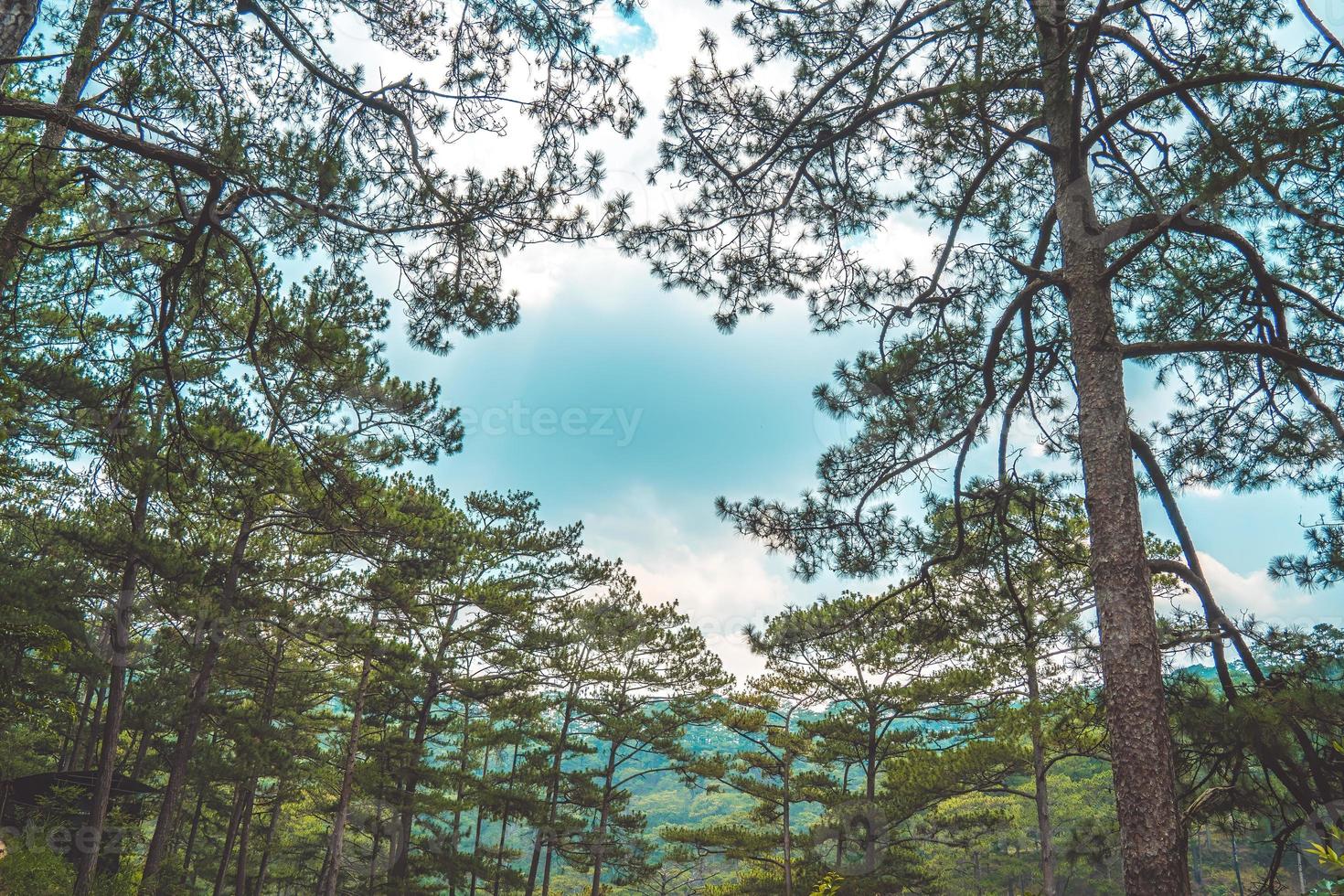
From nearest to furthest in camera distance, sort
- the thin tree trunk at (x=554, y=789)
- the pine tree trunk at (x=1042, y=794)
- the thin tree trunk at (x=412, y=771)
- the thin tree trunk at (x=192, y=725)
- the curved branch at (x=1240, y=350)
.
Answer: the curved branch at (x=1240, y=350)
the thin tree trunk at (x=192, y=725)
the pine tree trunk at (x=1042, y=794)
the thin tree trunk at (x=412, y=771)
the thin tree trunk at (x=554, y=789)

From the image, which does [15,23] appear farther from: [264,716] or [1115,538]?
[264,716]

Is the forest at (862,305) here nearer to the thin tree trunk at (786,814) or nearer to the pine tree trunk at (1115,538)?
the pine tree trunk at (1115,538)

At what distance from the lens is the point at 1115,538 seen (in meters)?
3.29

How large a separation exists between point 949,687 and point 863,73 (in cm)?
1178

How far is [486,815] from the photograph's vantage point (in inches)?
685

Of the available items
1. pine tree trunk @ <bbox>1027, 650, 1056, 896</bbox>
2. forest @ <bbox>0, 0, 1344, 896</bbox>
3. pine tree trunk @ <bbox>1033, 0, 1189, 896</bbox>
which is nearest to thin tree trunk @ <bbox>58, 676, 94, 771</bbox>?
forest @ <bbox>0, 0, 1344, 896</bbox>

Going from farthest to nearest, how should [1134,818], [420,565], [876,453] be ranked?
[420,565], [876,453], [1134,818]

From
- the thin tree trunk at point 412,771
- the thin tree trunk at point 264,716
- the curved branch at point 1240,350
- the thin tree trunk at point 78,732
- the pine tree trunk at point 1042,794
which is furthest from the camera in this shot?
the thin tree trunk at point 78,732

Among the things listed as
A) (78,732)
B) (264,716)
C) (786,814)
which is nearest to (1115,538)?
(786,814)

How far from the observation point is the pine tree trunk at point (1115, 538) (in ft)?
9.35

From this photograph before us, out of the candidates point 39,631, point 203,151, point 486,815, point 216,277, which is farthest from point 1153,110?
point 486,815

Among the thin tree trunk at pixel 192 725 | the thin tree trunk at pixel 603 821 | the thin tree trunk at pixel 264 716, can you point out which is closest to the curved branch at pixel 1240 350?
the thin tree trunk at pixel 192 725

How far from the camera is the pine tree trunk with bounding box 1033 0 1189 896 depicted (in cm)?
285

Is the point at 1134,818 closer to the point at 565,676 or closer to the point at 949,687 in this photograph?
the point at 949,687
